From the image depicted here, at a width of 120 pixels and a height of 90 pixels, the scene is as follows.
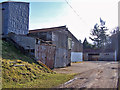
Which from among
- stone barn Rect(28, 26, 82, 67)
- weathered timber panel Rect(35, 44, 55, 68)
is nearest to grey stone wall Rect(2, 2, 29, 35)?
stone barn Rect(28, 26, 82, 67)

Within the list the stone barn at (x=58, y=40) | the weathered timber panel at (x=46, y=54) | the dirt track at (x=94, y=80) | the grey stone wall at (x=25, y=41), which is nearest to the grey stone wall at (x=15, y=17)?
the grey stone wall at (x=25, y=41)

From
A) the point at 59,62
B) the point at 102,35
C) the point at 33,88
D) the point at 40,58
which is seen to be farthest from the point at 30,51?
the point at 102,35

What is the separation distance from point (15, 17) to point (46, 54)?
6.38 metres

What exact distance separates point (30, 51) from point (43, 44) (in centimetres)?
186

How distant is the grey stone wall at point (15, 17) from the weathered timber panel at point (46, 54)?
438 cm

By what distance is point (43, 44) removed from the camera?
1449 centimetres

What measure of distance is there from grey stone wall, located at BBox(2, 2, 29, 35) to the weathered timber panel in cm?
438

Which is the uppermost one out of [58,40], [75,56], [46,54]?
[58,40]

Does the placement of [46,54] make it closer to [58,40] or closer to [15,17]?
[58,40]

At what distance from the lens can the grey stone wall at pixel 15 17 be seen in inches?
589

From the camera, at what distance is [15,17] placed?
1593cm

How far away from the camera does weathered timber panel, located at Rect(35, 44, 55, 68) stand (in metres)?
13.6

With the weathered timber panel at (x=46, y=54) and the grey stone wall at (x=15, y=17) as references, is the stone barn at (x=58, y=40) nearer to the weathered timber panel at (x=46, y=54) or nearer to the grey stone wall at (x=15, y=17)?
the weathered timber panel at (x=46, y=54)

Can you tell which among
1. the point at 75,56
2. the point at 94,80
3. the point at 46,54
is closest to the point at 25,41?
the point at 46,54
